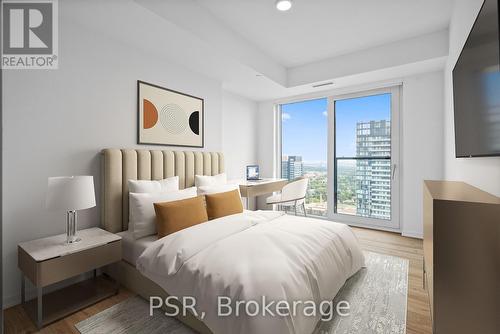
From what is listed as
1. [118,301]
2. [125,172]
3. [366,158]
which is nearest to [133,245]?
[118,301]

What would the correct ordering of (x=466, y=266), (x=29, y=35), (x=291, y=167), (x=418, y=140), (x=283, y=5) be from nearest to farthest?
(x=466, y=266) < (x=29, y=35) < (x=283, y=5) < (x=418, y=140) < (x=291, y=167)

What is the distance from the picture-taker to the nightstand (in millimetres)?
1579

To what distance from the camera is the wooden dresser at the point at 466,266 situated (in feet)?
3.20

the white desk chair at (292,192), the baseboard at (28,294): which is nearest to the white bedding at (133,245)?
the baseboard at (28,294)

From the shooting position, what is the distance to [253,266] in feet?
4.45

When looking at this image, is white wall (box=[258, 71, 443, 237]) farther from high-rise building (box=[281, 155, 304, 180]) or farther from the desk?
the desk

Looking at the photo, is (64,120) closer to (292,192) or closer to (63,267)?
(63,267)

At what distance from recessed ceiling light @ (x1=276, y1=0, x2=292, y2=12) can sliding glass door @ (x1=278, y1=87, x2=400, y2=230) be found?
85.7 inches

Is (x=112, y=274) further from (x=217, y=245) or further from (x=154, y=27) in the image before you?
(x=154, y=27)

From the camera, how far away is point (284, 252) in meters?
1.55

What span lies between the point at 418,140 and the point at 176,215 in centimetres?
352

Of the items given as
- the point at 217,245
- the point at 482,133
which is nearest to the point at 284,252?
the point at 217,245

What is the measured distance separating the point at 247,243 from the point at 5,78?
2266 millimetres

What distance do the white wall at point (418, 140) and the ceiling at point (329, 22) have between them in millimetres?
784
